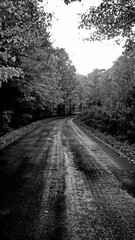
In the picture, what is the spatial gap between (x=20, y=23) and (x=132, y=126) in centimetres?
888

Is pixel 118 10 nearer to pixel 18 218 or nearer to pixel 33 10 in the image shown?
pixel 33 10

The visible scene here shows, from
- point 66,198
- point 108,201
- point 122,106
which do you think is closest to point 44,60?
point 122,106

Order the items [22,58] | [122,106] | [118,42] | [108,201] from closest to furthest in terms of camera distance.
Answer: [108,201] → [118,42] → [122,106] → [22,58]

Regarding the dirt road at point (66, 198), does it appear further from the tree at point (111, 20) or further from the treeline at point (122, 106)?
the tree at point (111, 20)

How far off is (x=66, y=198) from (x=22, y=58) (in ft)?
46.7

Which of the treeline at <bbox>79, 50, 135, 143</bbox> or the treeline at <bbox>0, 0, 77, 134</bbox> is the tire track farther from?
the treeline at <bbox>79, 50, 135, 143</bbox>

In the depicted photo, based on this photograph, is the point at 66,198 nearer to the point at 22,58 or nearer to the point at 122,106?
the point at 122,106

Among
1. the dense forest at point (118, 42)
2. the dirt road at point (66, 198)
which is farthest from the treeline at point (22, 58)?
the dirt road at point (66, 198)

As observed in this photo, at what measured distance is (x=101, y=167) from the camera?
7109 millimetres

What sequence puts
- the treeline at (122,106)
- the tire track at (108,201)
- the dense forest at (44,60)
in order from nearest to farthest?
the tire track at (108,201), the dense forest at (44,60), the treeline at (122,106)

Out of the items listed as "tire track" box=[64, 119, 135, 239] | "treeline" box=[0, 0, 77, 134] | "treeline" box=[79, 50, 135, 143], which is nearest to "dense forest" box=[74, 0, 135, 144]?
"treeline" box=[79, 50, 135, 143]

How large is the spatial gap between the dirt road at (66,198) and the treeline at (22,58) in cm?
467

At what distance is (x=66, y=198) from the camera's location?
4691 mm

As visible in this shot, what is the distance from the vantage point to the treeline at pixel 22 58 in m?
7.19
